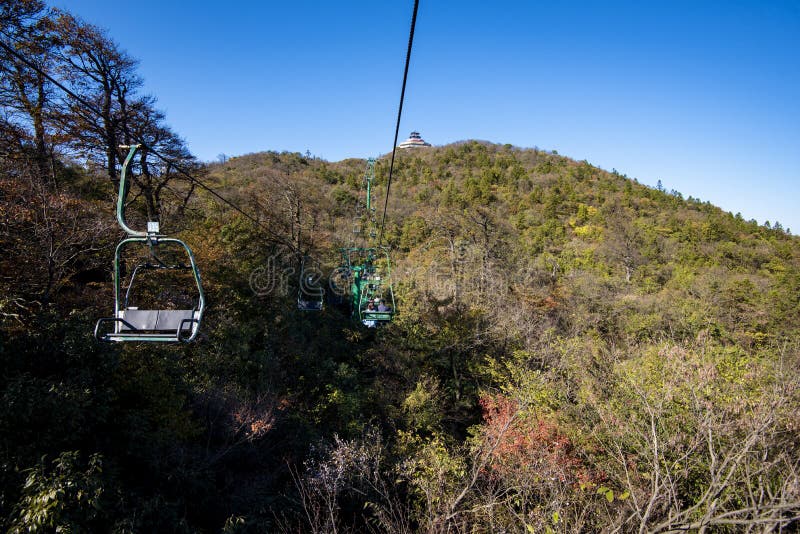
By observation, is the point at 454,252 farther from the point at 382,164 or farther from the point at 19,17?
the point at 382,164

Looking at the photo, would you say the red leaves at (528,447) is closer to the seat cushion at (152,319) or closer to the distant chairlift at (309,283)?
the seat cushion at (152,319)

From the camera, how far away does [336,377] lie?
47.0 feet

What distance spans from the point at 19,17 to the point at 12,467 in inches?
455

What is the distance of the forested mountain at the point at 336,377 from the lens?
5.89m

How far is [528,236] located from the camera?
3067 cm

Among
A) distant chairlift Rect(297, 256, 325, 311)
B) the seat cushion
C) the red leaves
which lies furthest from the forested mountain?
the seat cushion

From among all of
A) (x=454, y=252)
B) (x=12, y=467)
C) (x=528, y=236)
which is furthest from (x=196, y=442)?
(x=528, y=236)

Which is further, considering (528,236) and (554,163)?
(554,163)

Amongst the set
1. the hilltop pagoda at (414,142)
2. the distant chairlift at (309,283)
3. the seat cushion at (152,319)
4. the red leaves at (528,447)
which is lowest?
the red leaves at (528,447)

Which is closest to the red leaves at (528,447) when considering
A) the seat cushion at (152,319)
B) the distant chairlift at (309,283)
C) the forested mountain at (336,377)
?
the forested mountain at (336,377)

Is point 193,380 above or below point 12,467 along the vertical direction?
below

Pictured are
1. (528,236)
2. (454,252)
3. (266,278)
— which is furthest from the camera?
(528,236)

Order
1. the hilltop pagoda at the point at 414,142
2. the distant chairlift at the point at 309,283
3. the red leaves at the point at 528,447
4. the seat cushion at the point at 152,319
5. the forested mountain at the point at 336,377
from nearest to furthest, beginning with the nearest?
the seat cushion at the point at 152,319 → the forested mountain at the point at 336,377 → the red leaves at the point at 528,447 → the distant chairlift at the point at 309,283 → the hilltop pagoda at the point at 414,142

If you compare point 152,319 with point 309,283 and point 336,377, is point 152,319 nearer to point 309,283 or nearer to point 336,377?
point 336,377
